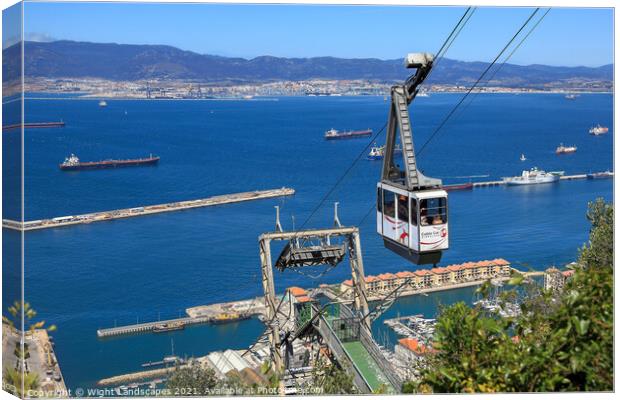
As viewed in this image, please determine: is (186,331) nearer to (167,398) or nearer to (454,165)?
(167,398)

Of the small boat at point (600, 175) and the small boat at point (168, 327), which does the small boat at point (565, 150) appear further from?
the small boat at point (168, 327)

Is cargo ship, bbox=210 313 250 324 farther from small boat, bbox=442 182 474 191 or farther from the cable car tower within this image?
small boat, bbox=442 182 474 191

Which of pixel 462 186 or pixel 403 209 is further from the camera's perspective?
pixel 462 186

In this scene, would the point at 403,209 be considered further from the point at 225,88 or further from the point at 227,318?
the point at 225,88

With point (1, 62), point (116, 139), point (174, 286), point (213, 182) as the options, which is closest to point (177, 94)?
point (116, 139)

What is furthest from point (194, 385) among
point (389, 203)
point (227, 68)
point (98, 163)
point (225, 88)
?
point (225, 88)

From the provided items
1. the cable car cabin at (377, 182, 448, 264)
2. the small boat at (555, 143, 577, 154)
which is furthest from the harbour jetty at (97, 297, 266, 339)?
the small boat at (555, 143, 577, 154)

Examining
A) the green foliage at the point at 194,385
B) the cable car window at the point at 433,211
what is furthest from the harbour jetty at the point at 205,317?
the cable car window at the point at 433,211
